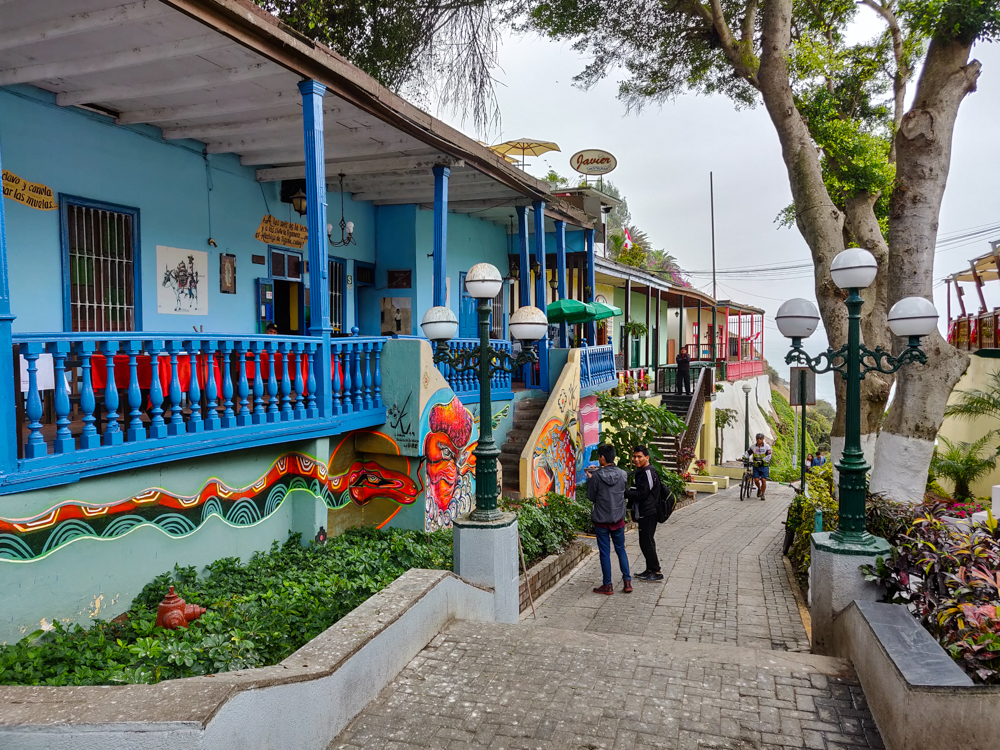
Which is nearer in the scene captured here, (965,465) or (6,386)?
(6,386)

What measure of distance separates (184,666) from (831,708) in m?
3.96

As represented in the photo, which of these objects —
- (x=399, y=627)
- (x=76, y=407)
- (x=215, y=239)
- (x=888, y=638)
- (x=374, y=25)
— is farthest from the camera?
(x=374, y=25)

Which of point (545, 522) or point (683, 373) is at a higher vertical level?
point (683, 373)

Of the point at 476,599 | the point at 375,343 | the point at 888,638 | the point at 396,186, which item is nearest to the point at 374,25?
the point at 396,186

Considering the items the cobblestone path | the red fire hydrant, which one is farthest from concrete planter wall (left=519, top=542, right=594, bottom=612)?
the red fire hydrant

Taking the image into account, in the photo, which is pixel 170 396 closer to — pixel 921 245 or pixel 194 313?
pixel 194 313

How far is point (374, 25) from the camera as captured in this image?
12.8 metres

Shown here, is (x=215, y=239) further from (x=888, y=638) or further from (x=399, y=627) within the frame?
(x=888, y=638)

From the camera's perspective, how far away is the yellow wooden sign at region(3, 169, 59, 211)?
7004 millimetres

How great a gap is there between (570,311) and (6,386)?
34.9ft

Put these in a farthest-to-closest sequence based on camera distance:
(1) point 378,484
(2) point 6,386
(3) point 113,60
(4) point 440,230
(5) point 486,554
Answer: (4) point 440,230
(1) point 378,484
(5) point 486,554
(3) point 113,60
(2) point 6,386

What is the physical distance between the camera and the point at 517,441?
39.0 ft

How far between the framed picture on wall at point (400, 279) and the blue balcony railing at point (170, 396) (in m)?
5.30

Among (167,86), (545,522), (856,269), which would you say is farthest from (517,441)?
(167,86)
